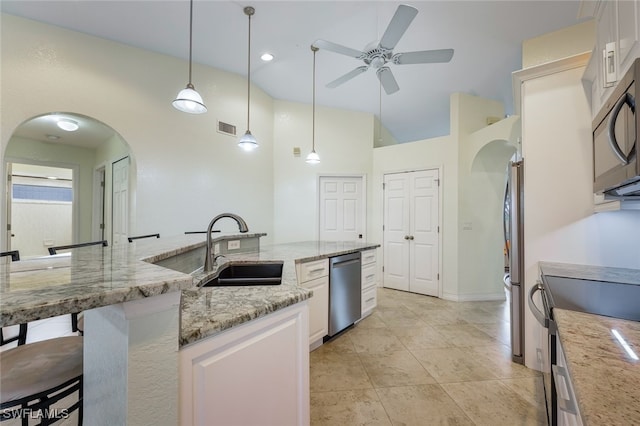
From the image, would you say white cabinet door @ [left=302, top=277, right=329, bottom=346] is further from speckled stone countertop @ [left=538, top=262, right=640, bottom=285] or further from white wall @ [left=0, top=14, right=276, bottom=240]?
white wall @ [left=0, top=14, right=276, bottom=240]

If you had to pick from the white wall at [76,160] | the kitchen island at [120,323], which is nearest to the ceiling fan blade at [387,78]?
the kitchen island at [120,323]

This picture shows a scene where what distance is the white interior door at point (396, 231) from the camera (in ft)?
15.2

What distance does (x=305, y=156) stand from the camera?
475cm

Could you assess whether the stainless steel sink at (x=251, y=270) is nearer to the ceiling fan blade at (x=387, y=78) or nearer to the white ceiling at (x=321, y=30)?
the ceiling fan blade at (x=387, y=78)

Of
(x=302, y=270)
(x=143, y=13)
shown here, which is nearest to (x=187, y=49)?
(x=143, y=13)

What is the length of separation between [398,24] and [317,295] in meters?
2.35

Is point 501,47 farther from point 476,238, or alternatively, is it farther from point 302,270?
point 302,270

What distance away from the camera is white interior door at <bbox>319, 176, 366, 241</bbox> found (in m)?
4.84

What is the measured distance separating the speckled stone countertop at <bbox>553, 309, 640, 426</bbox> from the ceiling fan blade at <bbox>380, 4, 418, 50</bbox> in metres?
2.12

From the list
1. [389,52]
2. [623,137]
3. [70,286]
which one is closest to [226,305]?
[70,286]

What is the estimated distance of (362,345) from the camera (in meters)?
2.65

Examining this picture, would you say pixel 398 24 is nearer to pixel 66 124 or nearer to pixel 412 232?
pixel 412 232

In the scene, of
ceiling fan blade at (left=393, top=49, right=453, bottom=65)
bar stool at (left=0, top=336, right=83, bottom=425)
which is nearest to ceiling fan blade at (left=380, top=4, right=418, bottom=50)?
ceiling fan blade at (left=393, top=49, right=453, bottom=65)

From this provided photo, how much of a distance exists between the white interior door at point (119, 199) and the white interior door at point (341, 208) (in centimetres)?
294
